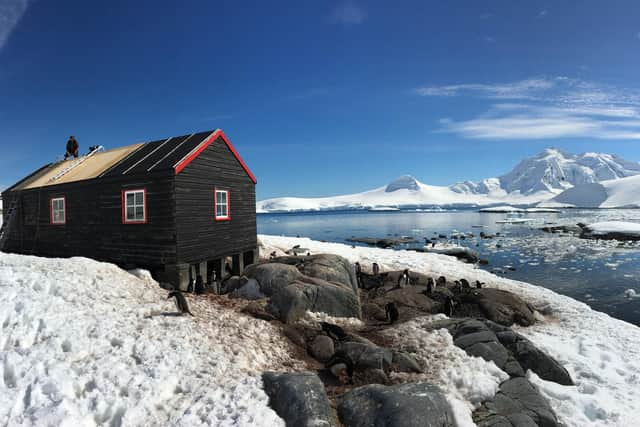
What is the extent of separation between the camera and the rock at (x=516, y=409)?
7402 mm

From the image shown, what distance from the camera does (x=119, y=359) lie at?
7605 mm

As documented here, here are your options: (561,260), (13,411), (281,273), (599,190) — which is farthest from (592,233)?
(599,190)

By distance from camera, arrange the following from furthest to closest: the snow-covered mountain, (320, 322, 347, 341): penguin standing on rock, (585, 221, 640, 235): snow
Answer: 1. the snow-covered mountain
2. (585, 221, 640, 235): snow
3. (320, 322, 347, 341): penguin standing on rock

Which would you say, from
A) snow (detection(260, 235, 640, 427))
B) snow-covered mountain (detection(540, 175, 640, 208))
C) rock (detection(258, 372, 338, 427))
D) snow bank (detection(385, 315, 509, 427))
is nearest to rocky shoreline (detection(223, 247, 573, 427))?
rock (detection(258, 372, 338, 427))

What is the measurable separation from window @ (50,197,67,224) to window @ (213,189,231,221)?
26.9 ft

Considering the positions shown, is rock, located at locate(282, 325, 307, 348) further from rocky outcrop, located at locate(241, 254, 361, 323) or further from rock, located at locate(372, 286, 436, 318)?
rock, located at locate(372, 286, 436, 318)

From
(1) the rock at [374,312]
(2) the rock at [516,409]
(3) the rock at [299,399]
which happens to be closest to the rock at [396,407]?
(3) the rock at [299,399]

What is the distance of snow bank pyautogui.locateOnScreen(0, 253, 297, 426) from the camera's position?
6.42m

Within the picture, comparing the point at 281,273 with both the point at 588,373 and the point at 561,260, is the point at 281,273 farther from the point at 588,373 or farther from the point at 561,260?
the point at 561,260

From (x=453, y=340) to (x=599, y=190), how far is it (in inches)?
9143

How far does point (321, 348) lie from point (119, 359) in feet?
16.5

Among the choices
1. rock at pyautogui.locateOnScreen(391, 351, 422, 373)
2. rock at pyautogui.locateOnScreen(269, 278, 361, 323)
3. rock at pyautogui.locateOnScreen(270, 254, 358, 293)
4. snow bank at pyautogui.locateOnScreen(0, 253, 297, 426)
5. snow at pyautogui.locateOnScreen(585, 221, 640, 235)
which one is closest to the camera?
snow bank at pyautogui.locateOnScreen(0, 253, 297, 426)

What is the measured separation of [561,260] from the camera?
3369 cm

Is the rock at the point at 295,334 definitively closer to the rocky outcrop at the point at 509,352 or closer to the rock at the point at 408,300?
the rocky outcrop at the point at 509,352
